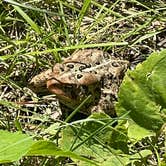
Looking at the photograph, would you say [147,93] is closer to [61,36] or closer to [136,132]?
[136,132]

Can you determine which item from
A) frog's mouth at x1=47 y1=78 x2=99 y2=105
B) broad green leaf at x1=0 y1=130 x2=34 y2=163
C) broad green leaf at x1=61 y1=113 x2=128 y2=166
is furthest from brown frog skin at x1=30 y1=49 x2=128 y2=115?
broad green leaf at x1=0 y1=130 x2=34 y2=163

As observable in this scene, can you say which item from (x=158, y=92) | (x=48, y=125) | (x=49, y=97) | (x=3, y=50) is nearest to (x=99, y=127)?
(x=158, y=92)

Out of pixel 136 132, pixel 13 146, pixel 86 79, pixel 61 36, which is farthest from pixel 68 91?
Answer: pixel 13 146

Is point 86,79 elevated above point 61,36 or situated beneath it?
situated beneath

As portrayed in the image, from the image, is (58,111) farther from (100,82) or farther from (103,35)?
(103,35)

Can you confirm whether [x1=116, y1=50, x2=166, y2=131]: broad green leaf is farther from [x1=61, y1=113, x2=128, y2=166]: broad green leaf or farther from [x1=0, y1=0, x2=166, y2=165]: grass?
[x1=0, y1=0, x2=166, y2=165]: grass

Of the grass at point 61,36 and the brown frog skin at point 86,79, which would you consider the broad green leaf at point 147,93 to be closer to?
the brown frog skin at point 86,79
